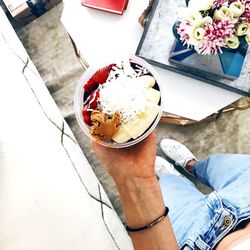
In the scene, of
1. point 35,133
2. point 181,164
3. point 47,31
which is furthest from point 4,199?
point 47,31

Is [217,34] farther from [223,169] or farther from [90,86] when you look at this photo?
[223,169]

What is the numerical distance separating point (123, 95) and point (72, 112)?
2.59 feet

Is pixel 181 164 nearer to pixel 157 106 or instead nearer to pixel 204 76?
pixel 204 76

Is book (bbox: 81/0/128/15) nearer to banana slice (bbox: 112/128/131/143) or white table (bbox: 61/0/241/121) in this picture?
white table (bbox: 61/0/241/121)

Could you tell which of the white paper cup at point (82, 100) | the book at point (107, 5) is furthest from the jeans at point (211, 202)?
the book at point (107, 5)

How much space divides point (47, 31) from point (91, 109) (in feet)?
2.90

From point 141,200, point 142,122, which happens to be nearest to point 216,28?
point 142,122

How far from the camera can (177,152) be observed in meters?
1.66

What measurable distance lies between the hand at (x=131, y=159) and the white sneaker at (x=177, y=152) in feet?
1.82

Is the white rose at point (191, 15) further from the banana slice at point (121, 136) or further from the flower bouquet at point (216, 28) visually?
the banana slice at point (121, 136)

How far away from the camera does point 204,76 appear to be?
1.26 meters

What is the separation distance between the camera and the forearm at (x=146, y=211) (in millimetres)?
1072

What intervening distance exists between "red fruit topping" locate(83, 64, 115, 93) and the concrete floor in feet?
2.29

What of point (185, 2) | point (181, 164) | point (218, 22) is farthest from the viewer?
point (181, 164)
